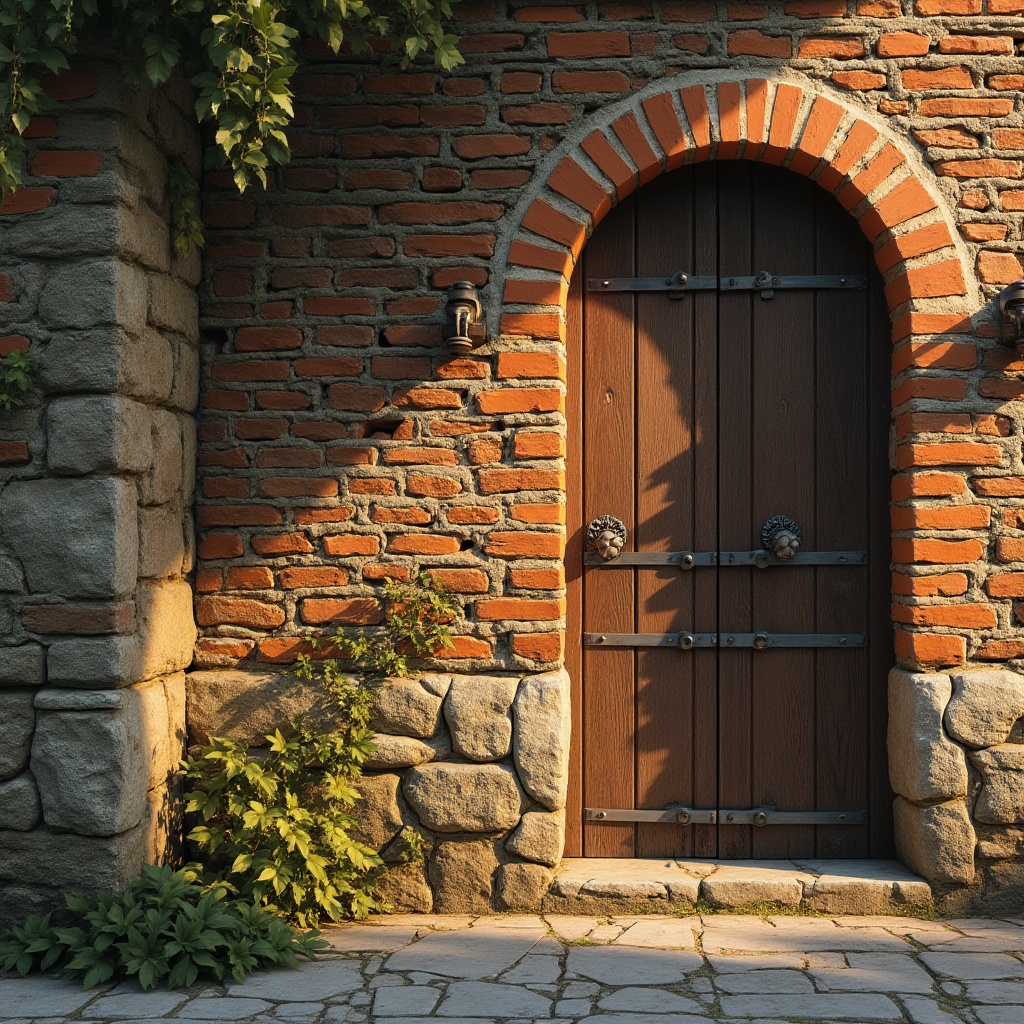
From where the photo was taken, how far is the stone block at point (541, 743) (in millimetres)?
3377

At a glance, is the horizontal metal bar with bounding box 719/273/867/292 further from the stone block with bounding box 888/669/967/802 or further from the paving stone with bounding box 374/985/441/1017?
the paving stone with bounding box 374/985/441/1017

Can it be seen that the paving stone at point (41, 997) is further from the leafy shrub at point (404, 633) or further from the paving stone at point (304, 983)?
the leafy shrub at point (404, 633)

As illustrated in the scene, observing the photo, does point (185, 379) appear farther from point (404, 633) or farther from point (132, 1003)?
point (132, 1003)

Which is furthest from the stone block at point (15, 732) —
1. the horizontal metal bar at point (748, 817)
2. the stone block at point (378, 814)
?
the horizontal metal bar at point (748, 817)

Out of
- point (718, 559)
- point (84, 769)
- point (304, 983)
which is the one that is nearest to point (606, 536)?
point (718, 559)

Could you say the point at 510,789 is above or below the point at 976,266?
A: below

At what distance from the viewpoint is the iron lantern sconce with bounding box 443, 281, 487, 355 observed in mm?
3363

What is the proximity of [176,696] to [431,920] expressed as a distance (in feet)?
3.58

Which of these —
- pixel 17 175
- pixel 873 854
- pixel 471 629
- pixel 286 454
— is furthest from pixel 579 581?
pixel 17 175

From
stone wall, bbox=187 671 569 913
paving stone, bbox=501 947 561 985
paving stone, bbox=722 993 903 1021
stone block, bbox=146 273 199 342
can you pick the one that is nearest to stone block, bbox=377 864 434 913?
stone wall, bbox=187 671 569 913

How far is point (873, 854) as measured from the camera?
3623mm

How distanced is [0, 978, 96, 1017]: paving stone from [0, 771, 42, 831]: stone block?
0.42m

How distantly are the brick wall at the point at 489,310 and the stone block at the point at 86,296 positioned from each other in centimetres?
55

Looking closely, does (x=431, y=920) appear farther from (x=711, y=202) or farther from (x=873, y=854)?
(x=711, y=202)
